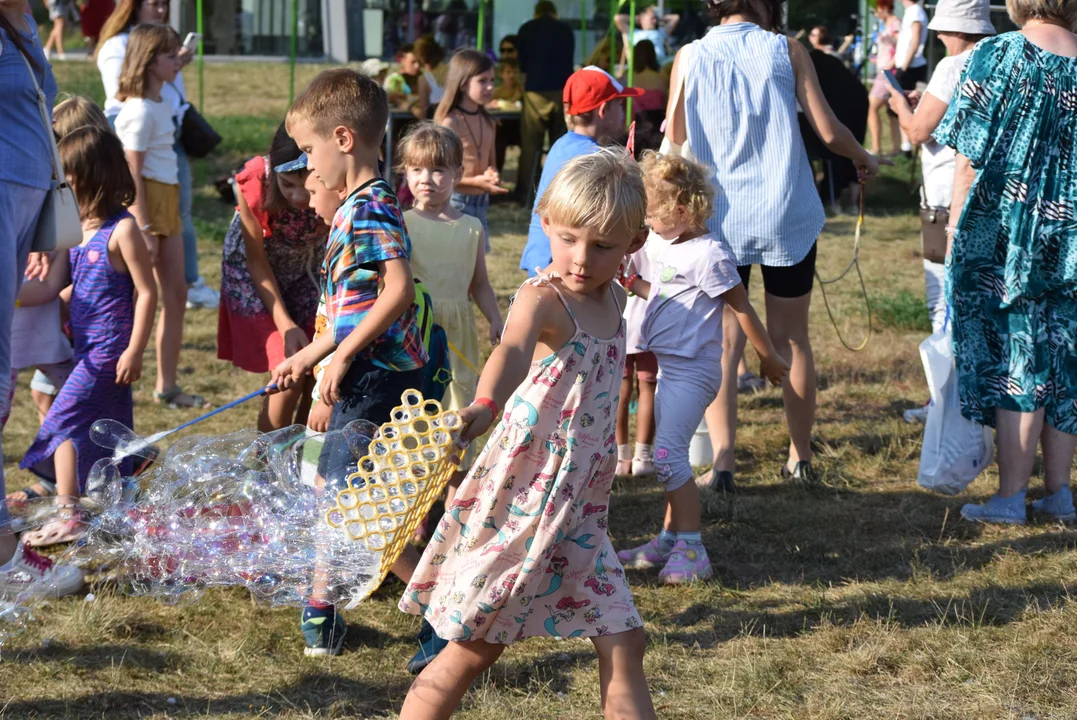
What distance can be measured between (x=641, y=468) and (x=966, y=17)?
2.61 m

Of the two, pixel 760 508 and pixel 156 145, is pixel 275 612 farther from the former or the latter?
pixel 156 145

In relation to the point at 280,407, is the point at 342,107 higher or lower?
higher

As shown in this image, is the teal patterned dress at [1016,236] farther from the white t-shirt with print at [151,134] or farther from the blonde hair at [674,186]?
the white t-shirt with print at [151,134]

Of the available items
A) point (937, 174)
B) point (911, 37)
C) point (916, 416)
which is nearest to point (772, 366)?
point (916, 416)

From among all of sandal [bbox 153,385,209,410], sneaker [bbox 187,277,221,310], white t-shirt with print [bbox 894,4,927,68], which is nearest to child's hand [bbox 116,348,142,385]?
A: sandal [bbox 153,385,209,410]

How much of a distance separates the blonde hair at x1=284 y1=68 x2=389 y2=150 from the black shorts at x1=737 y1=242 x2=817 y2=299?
1921 mm

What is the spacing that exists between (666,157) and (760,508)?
5.23ft

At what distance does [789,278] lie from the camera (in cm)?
485

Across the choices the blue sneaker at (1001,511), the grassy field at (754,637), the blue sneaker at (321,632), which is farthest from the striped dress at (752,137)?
the blue sneaker at (321,632)

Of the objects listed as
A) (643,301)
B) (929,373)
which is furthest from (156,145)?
(929,373)

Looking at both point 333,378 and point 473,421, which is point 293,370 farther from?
point 473,421

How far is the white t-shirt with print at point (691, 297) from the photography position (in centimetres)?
412

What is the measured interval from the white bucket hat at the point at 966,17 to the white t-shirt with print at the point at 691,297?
2.26 m

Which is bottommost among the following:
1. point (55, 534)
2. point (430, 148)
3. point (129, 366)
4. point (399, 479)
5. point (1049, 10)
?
point (55, 534)
